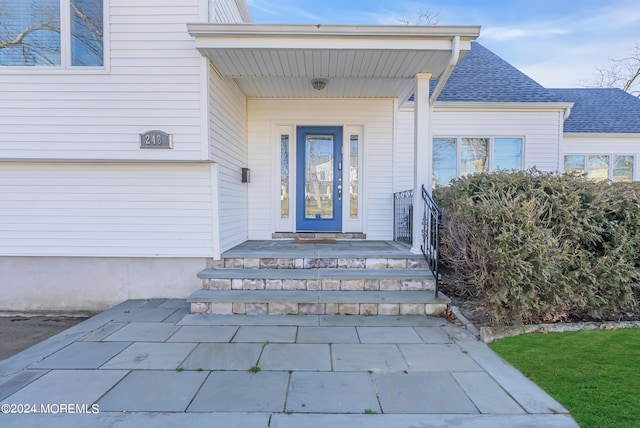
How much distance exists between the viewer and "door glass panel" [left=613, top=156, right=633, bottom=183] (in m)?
7.88

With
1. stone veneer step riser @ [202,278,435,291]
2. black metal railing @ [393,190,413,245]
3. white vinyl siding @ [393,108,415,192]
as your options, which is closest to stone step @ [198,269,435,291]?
stone veneer step riser @ [202,278,435,291]

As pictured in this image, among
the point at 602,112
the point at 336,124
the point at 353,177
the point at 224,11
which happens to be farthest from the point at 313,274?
Result: the point at 602,112

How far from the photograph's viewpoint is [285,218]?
6172 millimetres

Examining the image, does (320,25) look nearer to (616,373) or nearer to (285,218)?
(285,218)

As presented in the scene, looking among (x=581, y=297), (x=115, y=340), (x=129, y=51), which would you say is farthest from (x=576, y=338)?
(x=129, y=51)

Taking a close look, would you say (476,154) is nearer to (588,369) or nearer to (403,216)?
(403,216)

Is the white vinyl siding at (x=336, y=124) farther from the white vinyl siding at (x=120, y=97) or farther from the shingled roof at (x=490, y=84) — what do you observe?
the white vinyl siding at (x=120, y=97)

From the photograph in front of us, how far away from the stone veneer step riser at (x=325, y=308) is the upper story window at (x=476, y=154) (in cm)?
350

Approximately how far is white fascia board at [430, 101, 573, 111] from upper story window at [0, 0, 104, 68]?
574 centimetres

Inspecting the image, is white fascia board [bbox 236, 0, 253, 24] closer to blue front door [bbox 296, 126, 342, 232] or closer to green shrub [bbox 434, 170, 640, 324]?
blue front door [bbox 296, 126, 342, 232]

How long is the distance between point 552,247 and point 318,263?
2687 mm

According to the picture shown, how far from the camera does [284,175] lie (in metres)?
6.17

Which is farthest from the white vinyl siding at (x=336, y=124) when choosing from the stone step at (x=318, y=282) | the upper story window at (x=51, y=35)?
the upper story window at (x=51, y=35)

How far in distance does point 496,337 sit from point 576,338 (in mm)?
776
